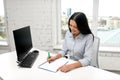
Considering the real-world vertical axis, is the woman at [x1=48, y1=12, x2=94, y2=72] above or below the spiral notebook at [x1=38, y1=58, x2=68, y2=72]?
above

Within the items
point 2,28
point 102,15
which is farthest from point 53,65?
point 2,28

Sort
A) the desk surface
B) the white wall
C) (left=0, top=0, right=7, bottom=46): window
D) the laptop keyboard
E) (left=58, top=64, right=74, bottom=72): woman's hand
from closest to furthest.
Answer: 1. the desk surface
2. (left=58, top=64, right=74, bottom=72): woman's hand
3. the laptop keyboard
4. the white wall
5. (left=0, top=0, right=7, bottom=46): window

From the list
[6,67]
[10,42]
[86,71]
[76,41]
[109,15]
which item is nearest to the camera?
[86,71]

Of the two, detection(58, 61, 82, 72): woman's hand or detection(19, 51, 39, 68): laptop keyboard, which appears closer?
detection(58, 61, 82, 72): woman's hand

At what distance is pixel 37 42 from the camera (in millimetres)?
3363

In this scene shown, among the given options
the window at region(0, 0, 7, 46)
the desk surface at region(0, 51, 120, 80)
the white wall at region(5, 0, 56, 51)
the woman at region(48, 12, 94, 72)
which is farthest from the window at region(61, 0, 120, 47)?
the desk surface at region(0, 51, 120, 80)

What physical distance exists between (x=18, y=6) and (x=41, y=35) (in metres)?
0.71

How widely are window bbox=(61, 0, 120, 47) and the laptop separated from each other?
138cm

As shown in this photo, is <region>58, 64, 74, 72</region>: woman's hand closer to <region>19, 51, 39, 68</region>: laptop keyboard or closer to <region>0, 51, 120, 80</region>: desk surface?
<region>0, 51, 120, 80</region>: desk surface

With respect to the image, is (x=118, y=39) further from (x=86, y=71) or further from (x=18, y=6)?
(x=18, y=6)

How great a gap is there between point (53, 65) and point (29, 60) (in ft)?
1.15

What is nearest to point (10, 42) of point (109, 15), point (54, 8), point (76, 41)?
point (54, 8)

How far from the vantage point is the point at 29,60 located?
83.0 inches

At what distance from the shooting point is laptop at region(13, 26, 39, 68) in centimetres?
187
